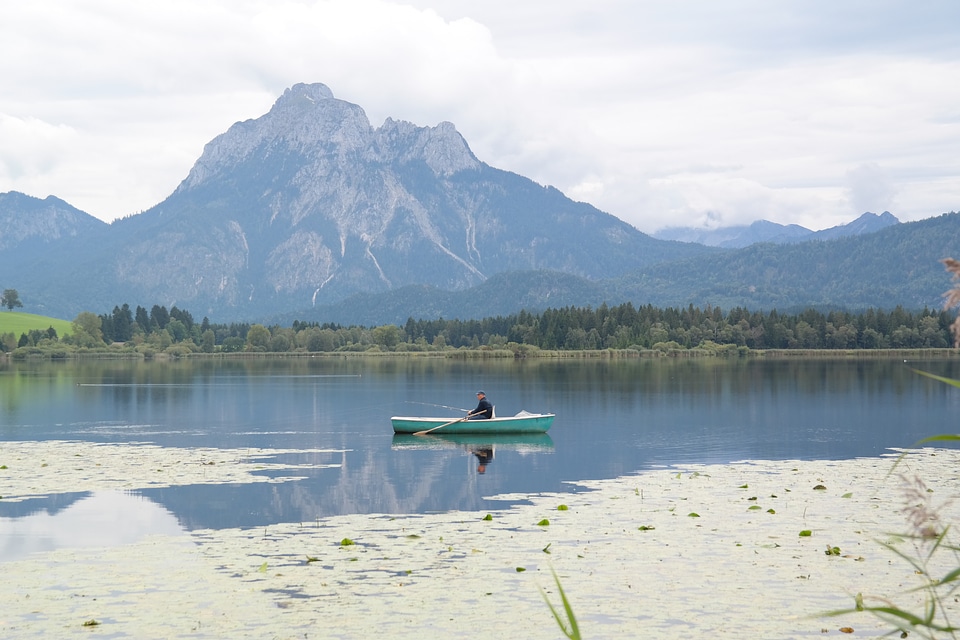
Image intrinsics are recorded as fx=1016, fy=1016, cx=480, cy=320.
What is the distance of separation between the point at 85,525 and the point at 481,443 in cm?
2986

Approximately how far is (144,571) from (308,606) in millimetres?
6001

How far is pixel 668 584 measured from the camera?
2306cm

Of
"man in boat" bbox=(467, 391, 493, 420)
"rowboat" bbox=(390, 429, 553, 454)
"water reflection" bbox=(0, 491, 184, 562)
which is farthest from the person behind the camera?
"man in boat" bbox=(467, 391, 493, 420)

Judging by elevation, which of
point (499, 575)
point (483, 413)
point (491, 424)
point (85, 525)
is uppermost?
point (483, 413)

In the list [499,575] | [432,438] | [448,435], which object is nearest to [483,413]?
[448,435]

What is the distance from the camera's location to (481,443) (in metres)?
58.8

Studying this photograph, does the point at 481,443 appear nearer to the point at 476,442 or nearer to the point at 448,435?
the point at 476,442

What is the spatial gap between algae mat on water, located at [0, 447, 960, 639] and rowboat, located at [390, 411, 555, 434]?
85.1 feet

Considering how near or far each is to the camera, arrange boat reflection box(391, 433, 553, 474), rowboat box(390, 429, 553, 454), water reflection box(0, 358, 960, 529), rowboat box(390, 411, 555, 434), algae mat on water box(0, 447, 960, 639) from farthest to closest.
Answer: rowboat box(390, 411, 555, 434) < rowboat box(390, 429, 553, 454) < boat reflection box(391, 433, 553, 474) < water reflection box(0, 358, 960, 529) < algae mat on water box(0, 447, 960, 639)

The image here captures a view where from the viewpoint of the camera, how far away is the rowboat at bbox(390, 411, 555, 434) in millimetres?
61188

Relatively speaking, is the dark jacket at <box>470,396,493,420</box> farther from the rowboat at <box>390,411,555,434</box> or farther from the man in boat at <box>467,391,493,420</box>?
the rowboat at <box>390,411,555,434</box>

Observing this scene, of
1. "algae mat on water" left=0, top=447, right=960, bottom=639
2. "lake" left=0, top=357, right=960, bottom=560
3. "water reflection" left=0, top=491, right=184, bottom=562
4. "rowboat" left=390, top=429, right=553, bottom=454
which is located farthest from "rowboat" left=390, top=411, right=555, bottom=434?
"water reflection" left=0, top=491, right=184, bottom=562

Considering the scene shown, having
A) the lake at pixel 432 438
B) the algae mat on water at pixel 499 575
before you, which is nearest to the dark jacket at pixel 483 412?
the lake at pixel 432 438

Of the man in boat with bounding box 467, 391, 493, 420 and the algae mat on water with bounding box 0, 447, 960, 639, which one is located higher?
the man in boat with bounding box 467, 391, 493, 420
